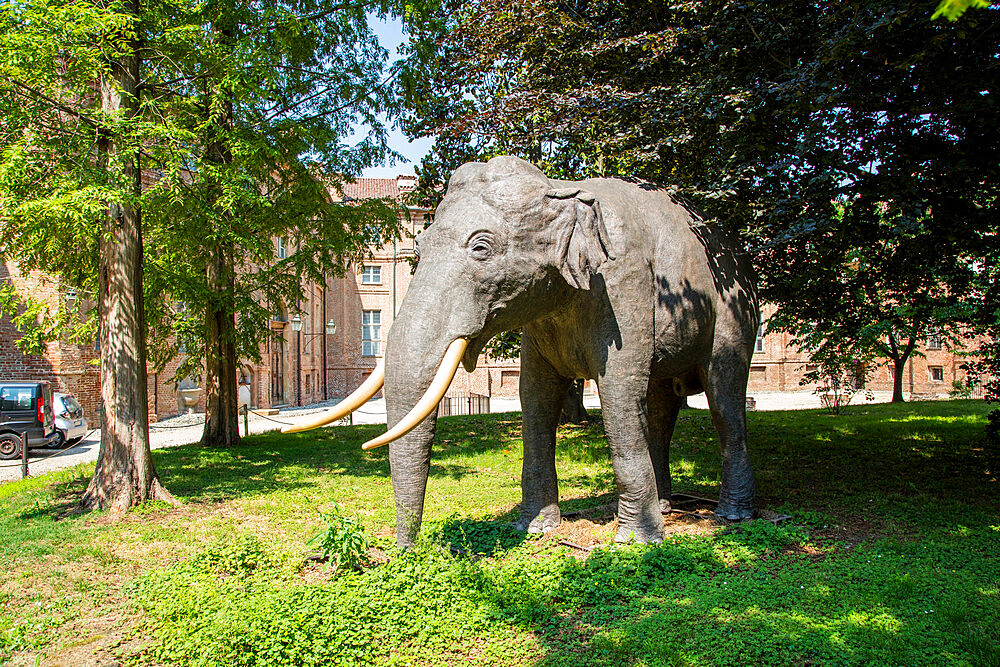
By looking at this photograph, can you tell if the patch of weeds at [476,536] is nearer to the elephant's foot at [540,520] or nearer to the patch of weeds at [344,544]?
the elephant's foot at [540,520]

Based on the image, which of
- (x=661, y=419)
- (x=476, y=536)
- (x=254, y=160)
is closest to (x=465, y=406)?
(x=254, y=160)

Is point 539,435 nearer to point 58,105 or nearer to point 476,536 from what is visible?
point 476,536

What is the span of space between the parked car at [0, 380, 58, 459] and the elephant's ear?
588 inches

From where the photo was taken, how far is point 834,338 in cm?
1100

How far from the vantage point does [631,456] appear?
17.3 ft

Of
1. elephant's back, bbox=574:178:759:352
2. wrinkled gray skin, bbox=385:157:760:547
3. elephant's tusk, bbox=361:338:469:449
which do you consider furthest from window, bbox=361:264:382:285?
elephant's tusk, bbox=361:338:469:449

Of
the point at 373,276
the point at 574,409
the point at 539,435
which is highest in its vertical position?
the point at 373,276

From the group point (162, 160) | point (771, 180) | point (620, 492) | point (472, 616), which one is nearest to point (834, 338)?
point (771, 180)

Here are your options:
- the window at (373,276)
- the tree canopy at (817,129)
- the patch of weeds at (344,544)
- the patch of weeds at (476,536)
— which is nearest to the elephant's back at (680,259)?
the tree canopy at (817,129)

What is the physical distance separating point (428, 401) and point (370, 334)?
3662 cm

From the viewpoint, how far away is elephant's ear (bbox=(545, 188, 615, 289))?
4.91m

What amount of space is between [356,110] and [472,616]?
408 inches

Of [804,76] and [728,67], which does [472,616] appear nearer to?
[804,76]

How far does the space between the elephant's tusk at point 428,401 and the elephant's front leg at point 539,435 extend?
1.58 metres
